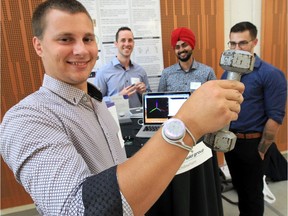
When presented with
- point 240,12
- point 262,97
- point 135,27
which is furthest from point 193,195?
point 240,12

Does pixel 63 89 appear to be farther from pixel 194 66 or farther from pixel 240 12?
pixel 240 12

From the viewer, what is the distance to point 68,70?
0.82 meters

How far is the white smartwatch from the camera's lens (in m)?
0.49

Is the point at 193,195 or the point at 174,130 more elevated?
the point at 174,130

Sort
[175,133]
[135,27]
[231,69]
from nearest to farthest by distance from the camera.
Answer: [175,133]
[231,69]
[135,27]

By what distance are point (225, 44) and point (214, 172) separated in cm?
238

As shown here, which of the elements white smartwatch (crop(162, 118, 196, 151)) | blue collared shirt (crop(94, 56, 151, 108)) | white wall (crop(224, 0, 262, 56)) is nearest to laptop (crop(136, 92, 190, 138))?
blue collared shirt (crop(94, 56, 151, 108))

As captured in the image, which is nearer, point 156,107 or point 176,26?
point 156,107

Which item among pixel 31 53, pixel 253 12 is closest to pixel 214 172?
pixel 31 53

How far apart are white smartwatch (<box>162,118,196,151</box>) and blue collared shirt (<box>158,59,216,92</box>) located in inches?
92.7

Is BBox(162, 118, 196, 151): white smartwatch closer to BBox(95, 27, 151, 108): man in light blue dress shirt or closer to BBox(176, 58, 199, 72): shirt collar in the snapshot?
BBox(95, 27, 151, 108): man in light blue dress shirt

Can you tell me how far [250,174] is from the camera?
2.14 m

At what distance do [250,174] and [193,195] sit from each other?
115 centimetres

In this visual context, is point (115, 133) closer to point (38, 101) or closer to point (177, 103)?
point (38, 101)
